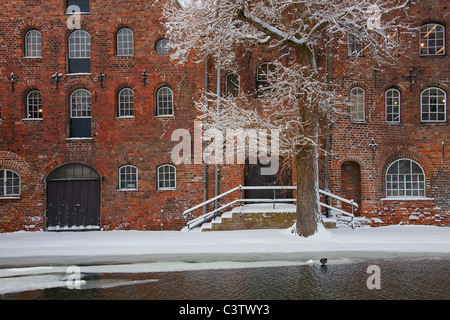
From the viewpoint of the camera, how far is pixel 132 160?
667 inches

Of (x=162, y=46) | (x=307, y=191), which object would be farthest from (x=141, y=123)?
(x=307, y=191)

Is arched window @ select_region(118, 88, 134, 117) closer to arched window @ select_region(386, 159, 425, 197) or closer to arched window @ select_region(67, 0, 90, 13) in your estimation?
arched window @ select_region(67, 0, 90, 13)

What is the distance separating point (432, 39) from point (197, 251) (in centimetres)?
1291

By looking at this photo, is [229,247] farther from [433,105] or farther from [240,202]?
[433,105]

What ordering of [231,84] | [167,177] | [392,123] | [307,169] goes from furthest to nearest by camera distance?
[167,177], [231,84], [392,123], [307,169]

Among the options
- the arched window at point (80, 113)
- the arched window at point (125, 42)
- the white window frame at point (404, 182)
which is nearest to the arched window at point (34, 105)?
the arched window at point (80, 113)

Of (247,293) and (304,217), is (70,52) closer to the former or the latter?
(304,217)

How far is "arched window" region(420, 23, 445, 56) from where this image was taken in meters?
16.6

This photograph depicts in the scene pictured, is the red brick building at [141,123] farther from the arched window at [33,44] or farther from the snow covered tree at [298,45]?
the snow covered tree at [298,45]

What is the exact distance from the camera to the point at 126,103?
1733cm

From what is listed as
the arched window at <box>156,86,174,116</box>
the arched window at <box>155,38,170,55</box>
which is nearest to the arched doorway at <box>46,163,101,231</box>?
the arched window at <box>156,86,174,116</box>

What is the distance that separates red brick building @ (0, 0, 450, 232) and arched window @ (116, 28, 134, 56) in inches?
1.6

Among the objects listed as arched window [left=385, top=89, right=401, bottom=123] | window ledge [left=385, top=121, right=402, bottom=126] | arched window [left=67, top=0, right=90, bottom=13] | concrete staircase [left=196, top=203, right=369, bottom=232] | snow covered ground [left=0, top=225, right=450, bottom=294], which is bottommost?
snow covered ground [left=0, top=225, right=450, bottom=294]

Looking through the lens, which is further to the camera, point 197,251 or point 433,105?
point 433,105
